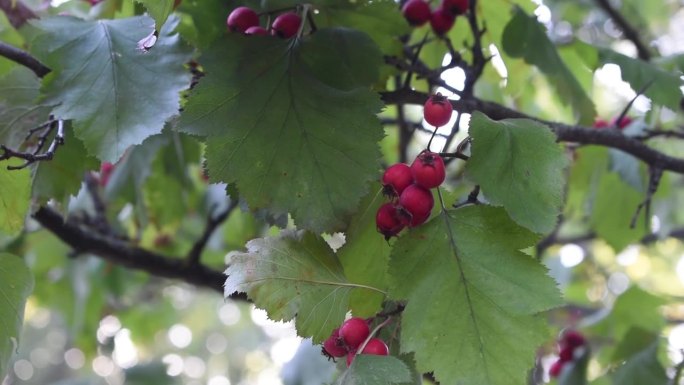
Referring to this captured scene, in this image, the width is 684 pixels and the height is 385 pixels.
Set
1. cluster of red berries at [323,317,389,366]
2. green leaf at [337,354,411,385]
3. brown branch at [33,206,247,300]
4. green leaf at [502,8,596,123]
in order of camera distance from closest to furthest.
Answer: green leaf at [337,354,411,385], cluster of red berries at [323,317,389,366], green leaf at [502,8,596,123], brown branch at [33,206,247,300]

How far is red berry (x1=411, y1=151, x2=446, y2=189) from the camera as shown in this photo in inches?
40.0

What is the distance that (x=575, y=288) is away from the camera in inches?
124

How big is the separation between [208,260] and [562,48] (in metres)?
1.48

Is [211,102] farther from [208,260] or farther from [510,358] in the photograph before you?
[208,260]

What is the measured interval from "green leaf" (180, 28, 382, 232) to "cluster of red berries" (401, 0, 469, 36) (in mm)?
466

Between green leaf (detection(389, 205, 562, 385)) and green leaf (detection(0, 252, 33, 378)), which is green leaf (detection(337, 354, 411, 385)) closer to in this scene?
green leaf (detection(389, 205, 562, 385))

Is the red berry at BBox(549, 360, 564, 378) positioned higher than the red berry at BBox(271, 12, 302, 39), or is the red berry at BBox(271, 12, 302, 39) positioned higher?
the red berry at BBox(271, 12, 302, 39)

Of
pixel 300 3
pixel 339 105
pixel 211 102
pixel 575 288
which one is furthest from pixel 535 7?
pixel 575 288

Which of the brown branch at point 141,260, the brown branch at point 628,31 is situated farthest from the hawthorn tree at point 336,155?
the brown branch at point 628,31

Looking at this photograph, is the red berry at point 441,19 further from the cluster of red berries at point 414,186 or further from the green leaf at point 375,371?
the green leaf at point 375,371

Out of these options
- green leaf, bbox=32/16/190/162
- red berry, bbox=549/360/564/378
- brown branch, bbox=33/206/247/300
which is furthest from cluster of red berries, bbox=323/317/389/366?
red berry, bbox=549/360/564/378

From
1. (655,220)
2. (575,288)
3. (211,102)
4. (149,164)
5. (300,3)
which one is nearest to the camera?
(211,102)

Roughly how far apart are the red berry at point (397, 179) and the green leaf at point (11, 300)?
22.8 inches

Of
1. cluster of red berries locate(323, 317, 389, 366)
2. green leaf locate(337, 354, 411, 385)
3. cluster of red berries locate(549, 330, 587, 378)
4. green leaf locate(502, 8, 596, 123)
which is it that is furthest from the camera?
cluster of red berries locate(549, 330, 587, 378)
